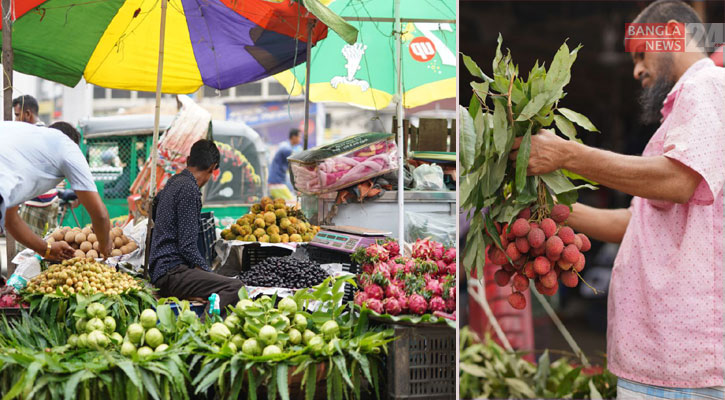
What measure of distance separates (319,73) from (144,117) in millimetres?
3445

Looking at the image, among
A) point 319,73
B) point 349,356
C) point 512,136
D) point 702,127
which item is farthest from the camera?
point 319,73

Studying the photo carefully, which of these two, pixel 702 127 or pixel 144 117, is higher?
pixel 144 117

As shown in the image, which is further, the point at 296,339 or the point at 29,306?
the point at 29,306

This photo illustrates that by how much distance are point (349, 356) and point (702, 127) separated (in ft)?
4.65

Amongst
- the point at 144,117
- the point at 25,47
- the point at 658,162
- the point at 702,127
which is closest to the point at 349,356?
the point at 658,162

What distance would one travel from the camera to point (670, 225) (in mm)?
2012

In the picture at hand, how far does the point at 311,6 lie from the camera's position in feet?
10.8

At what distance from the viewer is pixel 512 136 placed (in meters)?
1.72

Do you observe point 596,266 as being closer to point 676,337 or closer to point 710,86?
point 676,337

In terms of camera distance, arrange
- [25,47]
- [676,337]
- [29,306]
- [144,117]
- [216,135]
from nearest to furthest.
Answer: [676,337] < [29,306] < [25,47] < [144,117] < [216,135]

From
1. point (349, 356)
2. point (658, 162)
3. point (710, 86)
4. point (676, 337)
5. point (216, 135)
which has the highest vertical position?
point (216, 135)

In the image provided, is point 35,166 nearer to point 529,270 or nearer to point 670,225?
point 529,270

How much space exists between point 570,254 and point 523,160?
341 mm

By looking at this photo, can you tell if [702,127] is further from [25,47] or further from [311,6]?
[25,47]
